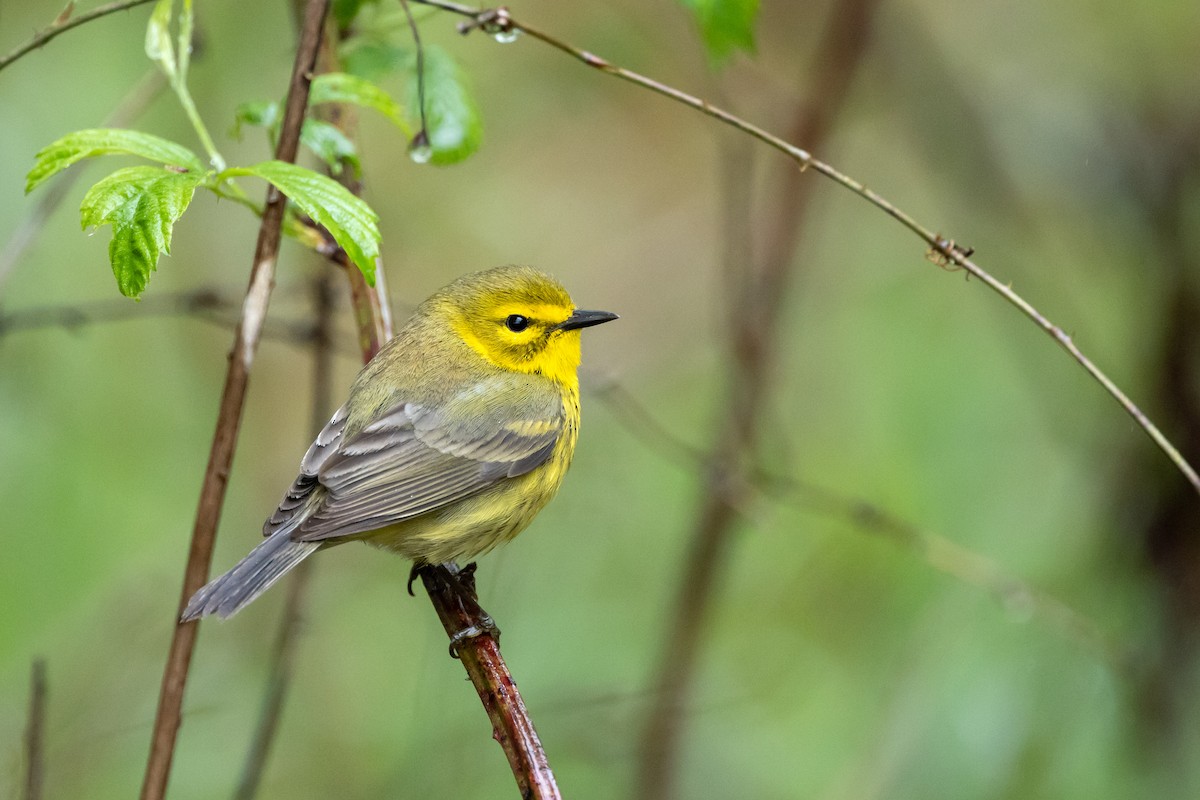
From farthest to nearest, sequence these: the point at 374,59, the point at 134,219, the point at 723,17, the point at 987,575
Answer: the point at 987,575, the point at 374,59, the point at 723,17, the point at 134,219

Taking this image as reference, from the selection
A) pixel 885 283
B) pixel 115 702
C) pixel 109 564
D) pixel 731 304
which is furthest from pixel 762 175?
pixel 115 702

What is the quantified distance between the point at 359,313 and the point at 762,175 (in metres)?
5.61

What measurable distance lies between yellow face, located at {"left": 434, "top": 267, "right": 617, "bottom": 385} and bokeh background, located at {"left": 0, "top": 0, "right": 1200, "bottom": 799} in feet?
1.05

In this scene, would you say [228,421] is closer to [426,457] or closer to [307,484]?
[307,484]

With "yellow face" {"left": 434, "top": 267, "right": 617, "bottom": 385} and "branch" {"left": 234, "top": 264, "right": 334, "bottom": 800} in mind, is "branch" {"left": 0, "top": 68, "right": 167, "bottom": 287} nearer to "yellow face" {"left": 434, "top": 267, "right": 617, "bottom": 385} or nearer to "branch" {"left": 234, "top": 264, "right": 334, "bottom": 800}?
"branch" {"left": 234, "top": 264, "right": 334, "bottom": 800}

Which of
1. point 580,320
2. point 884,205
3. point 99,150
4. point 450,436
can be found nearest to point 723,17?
point 884,205

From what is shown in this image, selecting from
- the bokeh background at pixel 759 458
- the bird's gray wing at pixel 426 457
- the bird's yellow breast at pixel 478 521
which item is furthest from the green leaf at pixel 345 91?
the bokeh background at pixel 759 458

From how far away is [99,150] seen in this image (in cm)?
253

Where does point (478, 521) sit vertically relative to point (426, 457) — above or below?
below

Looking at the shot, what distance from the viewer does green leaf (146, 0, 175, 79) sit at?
2791mm

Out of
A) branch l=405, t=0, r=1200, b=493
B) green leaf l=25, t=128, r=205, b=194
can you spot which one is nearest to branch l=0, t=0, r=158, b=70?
green leaf l=25, t=128, r=205, b=194

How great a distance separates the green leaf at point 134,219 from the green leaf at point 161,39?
1.69ft

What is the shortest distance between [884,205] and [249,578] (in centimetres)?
188

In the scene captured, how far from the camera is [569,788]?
240 inches
